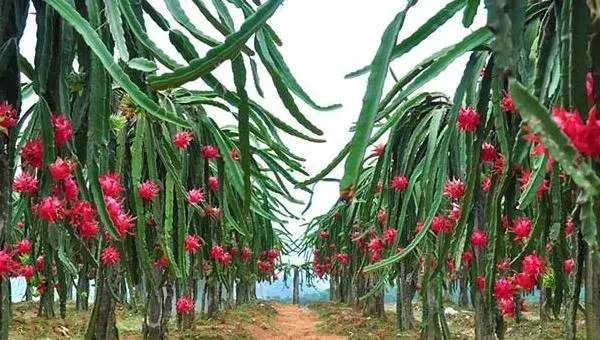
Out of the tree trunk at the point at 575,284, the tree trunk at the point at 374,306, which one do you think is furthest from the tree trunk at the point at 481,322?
the tree trunk at the point at 374,306

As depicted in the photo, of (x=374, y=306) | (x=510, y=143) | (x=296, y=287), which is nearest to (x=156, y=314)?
(x=510, y=143)

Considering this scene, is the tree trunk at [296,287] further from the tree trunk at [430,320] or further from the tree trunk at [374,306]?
the tree trunk at [430,320]

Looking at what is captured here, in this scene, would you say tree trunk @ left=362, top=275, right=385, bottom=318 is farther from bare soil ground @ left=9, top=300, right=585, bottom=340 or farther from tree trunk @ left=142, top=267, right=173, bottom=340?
tree trunk @ left=142, top=267, right=173, bottom=340

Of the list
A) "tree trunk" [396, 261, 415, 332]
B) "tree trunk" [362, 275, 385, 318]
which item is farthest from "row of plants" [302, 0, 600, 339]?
"tree trunk" [362, 275, 385, 318]

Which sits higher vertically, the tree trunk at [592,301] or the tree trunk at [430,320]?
the tree trunk at [592,301]

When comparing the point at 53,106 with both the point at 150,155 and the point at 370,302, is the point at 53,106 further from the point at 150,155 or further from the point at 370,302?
the point at 370,302

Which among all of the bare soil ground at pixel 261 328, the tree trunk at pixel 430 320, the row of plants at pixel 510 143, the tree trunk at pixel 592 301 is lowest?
the bare soil ground at pixel 261 328

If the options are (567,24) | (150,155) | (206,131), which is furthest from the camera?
(206,131)

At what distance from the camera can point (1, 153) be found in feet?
5.64

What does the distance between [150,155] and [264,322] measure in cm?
904

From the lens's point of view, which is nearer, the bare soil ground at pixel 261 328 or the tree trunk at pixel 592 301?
the tree trunk at pixel 592 301

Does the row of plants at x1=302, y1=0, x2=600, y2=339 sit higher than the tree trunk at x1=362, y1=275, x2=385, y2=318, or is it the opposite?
the row of plants at x1=302, y1=0, x2=600, y2=339

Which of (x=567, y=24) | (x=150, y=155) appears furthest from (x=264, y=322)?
(x=567, y=24)

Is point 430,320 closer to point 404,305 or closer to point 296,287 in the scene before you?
point 404,305
